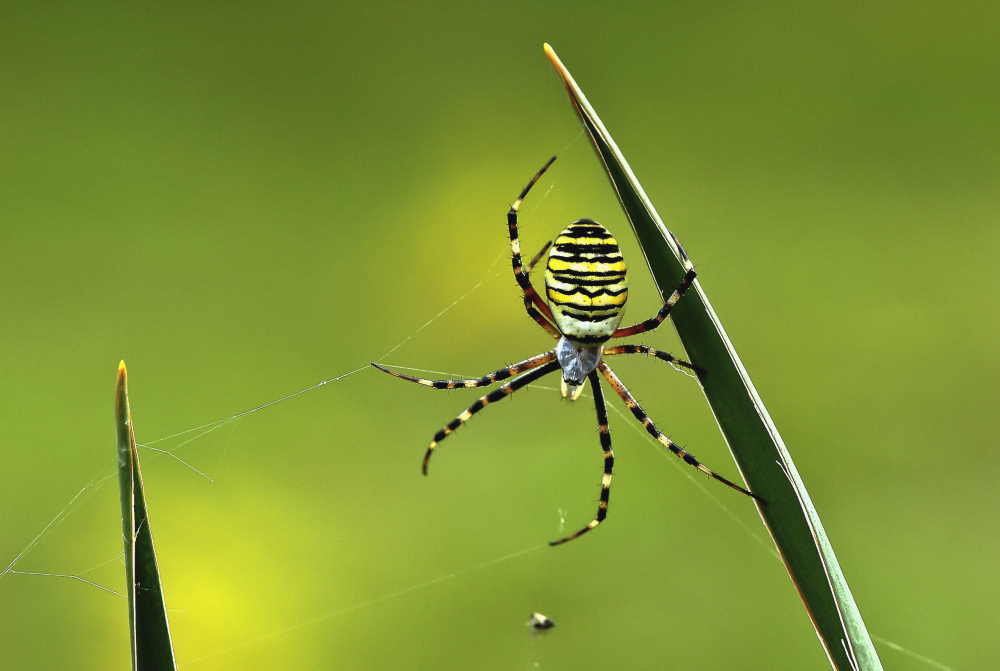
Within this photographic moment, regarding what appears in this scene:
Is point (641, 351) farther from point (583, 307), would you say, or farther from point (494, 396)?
point (494, 396)

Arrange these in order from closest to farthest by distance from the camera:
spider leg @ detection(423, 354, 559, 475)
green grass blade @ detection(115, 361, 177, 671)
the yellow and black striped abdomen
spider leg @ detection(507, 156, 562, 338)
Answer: green grass blade @ detection(115, 361, 177, 671) → the yellow and black striped abdomen → spider leg @ detection(507, 156, 562, 338) → spider leg @ detection(423, 354, 559, 475)

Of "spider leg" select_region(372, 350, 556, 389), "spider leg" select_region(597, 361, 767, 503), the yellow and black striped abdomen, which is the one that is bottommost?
"spider leg" select_region(597, 361, 767, 503)

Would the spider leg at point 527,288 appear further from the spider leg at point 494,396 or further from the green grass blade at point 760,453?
the green grass blade at point 760,453

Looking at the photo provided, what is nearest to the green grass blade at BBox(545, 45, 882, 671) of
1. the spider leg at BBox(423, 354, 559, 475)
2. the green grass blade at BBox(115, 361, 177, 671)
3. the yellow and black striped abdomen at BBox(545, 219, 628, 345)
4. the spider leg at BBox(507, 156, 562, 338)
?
the green grass blade at BBox(115, 361, 177, 671)

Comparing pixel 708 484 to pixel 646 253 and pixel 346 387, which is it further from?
pixel 646 253

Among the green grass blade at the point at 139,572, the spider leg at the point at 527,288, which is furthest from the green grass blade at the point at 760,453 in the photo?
the spider leg at the point at 527,288

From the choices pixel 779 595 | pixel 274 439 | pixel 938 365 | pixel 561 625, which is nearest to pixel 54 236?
pixel 274 439

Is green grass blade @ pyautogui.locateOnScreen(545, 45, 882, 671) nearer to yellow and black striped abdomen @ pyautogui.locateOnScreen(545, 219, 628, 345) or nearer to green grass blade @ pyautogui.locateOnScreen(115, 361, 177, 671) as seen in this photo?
green grass blade @ pyautogui.locateOnScreen(115, 361, 177, 671)
